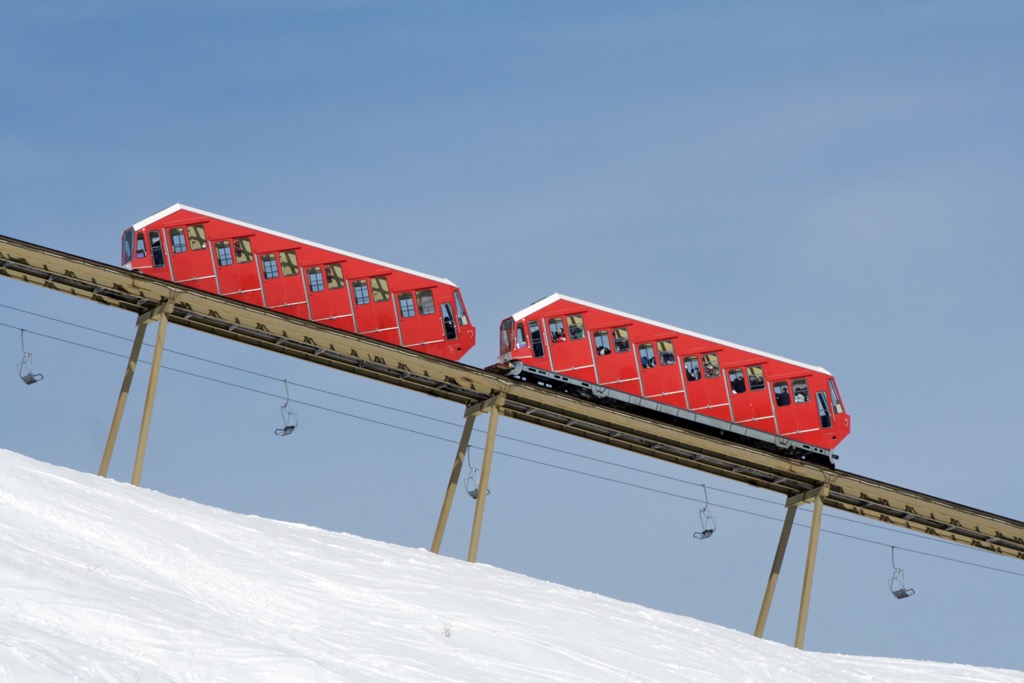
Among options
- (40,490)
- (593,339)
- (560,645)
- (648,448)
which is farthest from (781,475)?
(40,490)

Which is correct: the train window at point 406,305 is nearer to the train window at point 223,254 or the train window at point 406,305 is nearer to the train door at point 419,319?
the train door at point 419,319

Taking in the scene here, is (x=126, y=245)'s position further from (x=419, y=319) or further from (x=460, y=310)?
(x=460, y=310)

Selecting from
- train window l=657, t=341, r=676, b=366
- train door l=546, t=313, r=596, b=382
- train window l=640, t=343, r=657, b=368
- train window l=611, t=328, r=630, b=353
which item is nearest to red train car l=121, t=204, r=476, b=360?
train door l=546, t=313, r=596, b=382

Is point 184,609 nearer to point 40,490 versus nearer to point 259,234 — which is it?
point 40,490

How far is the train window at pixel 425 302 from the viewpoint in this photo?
35.2m

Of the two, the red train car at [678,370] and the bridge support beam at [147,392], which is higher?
the red train car at [678,370]

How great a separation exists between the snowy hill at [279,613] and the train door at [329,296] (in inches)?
340

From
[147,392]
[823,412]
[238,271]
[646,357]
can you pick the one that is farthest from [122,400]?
[823,412]

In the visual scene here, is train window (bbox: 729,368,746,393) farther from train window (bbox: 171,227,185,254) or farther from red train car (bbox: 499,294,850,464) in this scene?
train window (bbox: 171,227,185,254)

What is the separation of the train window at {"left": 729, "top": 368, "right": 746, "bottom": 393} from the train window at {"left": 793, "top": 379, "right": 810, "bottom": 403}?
169 centimetres

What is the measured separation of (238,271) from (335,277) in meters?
2.62

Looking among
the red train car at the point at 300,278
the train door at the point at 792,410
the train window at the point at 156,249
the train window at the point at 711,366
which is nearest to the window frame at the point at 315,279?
the red train car at the point at 300,278

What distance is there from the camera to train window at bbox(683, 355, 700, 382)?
122 feet

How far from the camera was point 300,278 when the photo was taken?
3369cm
